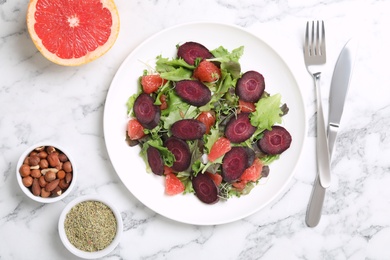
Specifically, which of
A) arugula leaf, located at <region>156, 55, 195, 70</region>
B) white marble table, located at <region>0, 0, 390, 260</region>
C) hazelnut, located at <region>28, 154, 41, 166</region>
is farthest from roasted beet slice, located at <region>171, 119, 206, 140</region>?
hazelnut, located at <region>28, 154, 41, 166</region>

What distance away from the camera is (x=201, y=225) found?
216cm

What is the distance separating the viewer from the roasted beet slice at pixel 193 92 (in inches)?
79.2

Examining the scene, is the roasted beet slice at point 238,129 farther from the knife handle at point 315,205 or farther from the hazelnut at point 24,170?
the hazelnut at point 24,170

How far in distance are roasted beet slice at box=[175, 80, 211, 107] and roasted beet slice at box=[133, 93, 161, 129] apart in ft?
0.36

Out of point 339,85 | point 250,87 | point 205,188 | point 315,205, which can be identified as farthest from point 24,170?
point 339,85

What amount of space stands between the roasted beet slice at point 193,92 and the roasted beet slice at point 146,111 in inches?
4.4

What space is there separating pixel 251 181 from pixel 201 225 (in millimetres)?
277

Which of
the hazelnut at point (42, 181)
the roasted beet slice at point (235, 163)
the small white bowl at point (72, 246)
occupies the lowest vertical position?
the small white bowl at point (72, 246)

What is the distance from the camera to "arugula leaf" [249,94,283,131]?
2029 millimetres

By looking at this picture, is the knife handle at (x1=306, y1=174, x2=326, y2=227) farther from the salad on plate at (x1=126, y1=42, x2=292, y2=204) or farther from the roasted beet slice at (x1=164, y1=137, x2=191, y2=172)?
the roasted beet slice at (x1=164, y1=137, x2=191, y2=172)

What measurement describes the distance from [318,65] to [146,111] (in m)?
0.71

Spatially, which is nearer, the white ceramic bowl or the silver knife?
the white ceramic bowl

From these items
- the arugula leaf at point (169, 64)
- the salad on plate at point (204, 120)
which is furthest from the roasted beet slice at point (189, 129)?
the arugula leaf at point (169, 64)

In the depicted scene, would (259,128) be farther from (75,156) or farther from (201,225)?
(75,156)
